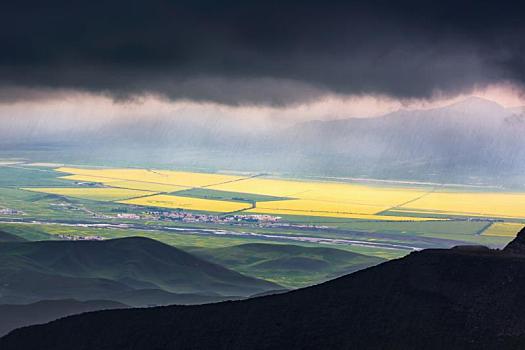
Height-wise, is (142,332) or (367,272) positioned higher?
(367,272)

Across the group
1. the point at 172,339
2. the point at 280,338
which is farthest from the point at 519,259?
the point at 172,339

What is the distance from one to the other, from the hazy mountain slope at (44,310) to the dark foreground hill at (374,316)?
67244 mm

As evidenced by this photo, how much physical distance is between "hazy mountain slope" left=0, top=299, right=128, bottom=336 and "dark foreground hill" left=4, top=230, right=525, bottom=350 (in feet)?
221

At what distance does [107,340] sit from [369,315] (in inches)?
1023

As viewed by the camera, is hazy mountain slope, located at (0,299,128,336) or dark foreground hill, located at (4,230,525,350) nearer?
dark foreground hill, located at (4,230,525,350)

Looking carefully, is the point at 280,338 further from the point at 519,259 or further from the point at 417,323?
the point at 519,259

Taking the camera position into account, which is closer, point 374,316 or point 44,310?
point 374,316

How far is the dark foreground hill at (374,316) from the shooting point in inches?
2889

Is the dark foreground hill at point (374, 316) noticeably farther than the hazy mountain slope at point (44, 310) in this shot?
No

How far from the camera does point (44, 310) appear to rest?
165m

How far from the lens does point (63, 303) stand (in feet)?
559

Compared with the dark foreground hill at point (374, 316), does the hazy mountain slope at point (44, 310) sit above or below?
below

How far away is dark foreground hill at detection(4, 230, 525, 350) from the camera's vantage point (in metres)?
73.4

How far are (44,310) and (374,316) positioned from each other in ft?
330
